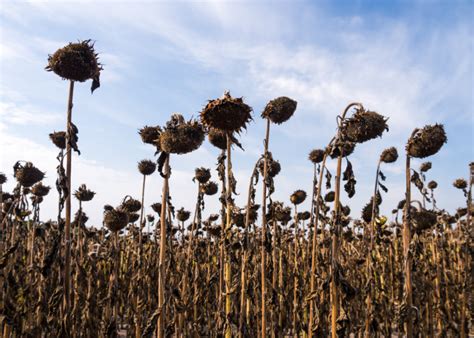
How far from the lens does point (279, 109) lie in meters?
5.46

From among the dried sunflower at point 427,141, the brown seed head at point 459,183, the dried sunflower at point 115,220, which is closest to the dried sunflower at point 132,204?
the dried sunflower at point 115,220

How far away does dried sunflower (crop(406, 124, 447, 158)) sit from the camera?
14.1ft

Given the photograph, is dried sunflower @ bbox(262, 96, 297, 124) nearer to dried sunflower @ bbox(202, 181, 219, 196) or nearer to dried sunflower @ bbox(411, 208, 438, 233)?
dried sunflower @ bbox(411, 208, 438, 233)

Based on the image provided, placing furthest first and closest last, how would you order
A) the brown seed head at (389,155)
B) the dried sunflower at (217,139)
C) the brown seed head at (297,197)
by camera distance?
the brown seed head at (297,197)
the brown seed head at (389,155)
the dried sunflower at (217,139)

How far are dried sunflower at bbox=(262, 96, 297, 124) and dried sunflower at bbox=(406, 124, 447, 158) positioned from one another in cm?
170

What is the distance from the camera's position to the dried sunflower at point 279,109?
5.47 meters

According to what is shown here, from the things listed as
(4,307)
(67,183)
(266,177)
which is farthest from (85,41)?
(4,307)

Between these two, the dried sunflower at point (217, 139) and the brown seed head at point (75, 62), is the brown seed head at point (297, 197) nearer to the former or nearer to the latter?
the dried sunflower at point (217, 139)

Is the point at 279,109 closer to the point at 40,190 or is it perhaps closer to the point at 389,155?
the point at 389,155

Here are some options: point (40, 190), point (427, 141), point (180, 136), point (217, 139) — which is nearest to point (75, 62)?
point (180, 136)

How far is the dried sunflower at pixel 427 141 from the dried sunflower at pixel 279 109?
5.57 ft

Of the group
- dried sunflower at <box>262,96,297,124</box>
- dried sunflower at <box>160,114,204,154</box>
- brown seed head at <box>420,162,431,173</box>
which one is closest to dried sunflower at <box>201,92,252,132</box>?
dried sunflower at <box>160,114,204,154</box>

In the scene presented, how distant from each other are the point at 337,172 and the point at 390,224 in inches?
370

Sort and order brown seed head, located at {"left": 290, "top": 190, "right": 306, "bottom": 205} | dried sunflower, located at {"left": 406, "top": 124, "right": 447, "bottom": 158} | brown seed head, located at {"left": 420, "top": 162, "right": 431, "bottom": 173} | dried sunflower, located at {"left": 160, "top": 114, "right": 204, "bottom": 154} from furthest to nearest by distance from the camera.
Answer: brown seed head, located at {"left": 420, "top": 162, "right": 431, "bottom": 173}
brown seed head, located at {"left": 290, "top": 190, "right": 306, "bottom": 205}
dried sunflower, located at {"left": 406, "top": 124, "right": 447, "bottom": 158}
dried sunflower, located at {"left": 160, "top": 114, "right": 204, "bottom": 154}
